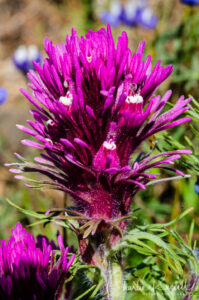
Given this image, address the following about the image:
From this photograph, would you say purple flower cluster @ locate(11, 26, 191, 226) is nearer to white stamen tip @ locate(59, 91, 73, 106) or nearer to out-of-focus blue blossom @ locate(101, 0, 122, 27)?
white stamen tip @ locate(59, 91, 73, 106)

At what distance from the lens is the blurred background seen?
6.98ft

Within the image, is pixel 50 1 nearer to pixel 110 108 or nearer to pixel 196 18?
pixel 196 18

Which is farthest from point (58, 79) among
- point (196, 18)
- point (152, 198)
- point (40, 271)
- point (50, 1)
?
point (50, 1)

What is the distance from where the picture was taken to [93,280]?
980 millimetres

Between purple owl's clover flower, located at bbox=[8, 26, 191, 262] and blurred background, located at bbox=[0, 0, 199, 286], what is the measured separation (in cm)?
21

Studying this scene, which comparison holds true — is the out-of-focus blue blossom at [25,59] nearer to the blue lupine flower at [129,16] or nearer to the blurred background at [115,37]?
the blurred background at [115,37]

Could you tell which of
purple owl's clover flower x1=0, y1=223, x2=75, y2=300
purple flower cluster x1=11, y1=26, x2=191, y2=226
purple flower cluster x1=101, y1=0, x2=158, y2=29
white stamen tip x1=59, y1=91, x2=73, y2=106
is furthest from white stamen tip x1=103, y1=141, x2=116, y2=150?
purple flower cluster x1=101, y1=0, x2=158, y2=29

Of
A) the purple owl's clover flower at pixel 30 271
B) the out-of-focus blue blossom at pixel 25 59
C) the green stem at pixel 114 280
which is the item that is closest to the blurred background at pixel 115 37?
the out-of-focus blue blossom at pixel 25 59

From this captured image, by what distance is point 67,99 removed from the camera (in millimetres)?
861

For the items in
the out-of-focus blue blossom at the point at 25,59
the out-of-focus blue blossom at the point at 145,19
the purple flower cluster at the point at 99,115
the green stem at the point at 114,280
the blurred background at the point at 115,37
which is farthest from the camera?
the out-of-focus blue blossom at the point at 145,19

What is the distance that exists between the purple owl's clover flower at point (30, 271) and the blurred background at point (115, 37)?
1.42 ft

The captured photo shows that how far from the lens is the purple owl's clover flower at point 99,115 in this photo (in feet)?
2.79

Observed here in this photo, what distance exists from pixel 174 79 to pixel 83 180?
1391 mm

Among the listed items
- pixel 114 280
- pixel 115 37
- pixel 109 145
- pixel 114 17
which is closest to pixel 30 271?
pixel 114 280
